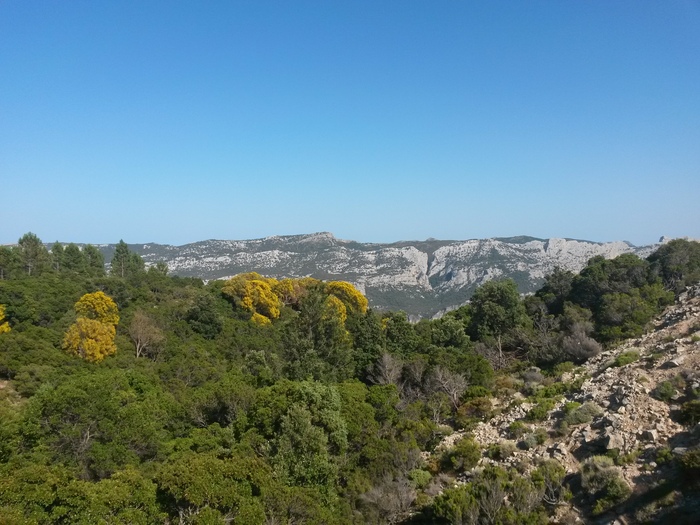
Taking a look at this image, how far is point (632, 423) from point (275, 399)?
14279 mm

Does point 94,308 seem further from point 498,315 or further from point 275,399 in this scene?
point 498,315

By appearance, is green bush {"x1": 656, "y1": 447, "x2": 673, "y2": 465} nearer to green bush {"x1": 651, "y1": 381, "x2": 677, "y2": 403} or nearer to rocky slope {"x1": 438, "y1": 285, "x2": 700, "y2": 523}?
rocky slope {"x1": 438, "y1": 285, "x2": 700, "y2": 523}

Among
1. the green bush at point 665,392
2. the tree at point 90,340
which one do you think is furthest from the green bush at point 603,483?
the tree at point 90,340

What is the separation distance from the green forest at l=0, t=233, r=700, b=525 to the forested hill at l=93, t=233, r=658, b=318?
290 ft

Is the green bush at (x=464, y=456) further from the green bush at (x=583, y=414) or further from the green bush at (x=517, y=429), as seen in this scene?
the green bush at (x=583, y=414)

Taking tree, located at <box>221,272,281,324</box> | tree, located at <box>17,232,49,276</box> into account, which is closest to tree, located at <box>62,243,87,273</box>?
tree, located at <box>17,232,49,276</box>

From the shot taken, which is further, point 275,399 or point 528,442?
point 275,399

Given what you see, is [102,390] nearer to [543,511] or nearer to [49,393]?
[49,393]

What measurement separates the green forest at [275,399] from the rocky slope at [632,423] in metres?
0.89

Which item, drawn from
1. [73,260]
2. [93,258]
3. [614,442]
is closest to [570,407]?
[614,442]

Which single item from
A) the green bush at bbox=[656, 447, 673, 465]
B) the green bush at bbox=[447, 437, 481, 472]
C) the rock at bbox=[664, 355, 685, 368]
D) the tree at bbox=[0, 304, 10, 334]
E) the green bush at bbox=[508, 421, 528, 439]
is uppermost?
the tree at bbox=[0, 304, 10, 334]

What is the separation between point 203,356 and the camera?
36844 millimetres

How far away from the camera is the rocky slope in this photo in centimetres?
1259

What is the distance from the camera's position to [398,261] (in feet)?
525
